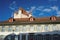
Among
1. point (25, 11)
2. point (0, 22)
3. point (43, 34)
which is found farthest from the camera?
point (25, 11)

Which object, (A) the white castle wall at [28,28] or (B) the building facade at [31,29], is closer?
(B) the building facade at [31,29]

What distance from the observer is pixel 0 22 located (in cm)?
3481

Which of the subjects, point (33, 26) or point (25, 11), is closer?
point (33, 26)

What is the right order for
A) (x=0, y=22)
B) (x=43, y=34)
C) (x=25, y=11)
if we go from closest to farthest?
(x=43, y=34), (x=0, y=22), (x=25, y=11)

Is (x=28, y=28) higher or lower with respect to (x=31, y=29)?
higher

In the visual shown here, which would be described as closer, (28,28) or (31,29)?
(31,29)

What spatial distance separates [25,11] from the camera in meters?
39.2

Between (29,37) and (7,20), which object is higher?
(7,20)

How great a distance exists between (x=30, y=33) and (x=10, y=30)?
11.4 ft

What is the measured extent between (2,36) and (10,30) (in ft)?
5.42

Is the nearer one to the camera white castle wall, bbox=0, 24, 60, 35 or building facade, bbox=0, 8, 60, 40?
building facade, bbox=0, 8, 60, 40

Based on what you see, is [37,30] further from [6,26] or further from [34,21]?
[6,26]

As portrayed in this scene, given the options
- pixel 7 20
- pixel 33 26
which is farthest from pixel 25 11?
pixel 33 26

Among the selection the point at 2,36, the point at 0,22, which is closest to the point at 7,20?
the point at 0,22
